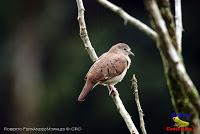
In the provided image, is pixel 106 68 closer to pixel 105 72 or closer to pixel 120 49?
pixel 105 72

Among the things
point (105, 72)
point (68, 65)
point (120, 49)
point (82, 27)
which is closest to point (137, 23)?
point (82, 27)

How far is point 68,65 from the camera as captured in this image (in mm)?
17984

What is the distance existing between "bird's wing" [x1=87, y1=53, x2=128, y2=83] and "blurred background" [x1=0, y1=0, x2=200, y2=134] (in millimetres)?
9248

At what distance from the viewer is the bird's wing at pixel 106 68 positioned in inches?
249

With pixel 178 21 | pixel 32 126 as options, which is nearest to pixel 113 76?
pixel 178 21

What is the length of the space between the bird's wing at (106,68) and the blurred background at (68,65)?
925cm

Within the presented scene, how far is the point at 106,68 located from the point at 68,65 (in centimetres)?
1157

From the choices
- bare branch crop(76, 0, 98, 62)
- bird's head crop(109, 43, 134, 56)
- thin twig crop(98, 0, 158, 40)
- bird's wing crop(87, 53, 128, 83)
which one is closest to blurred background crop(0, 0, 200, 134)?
bird's head crop(109, 43, 134, 56)

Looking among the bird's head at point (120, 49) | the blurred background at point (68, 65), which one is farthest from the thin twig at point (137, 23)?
the blurred background at point (68, 65)

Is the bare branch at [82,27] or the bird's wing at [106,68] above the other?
the bare branch at [82,27]

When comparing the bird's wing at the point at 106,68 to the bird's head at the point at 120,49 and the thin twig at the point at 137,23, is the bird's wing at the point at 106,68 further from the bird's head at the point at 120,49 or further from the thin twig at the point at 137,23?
the thin twig at the point at 137,23

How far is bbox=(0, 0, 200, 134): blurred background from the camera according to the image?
16766mm

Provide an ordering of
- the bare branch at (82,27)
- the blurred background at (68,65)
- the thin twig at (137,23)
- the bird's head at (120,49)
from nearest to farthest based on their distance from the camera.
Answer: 1. the thin twig at (137,23)
2. the bare branch at (82,27)
3. the bird's head at (120,49)
4. the blurred background at (68,65)

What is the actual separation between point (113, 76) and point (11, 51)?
11.9 meters
